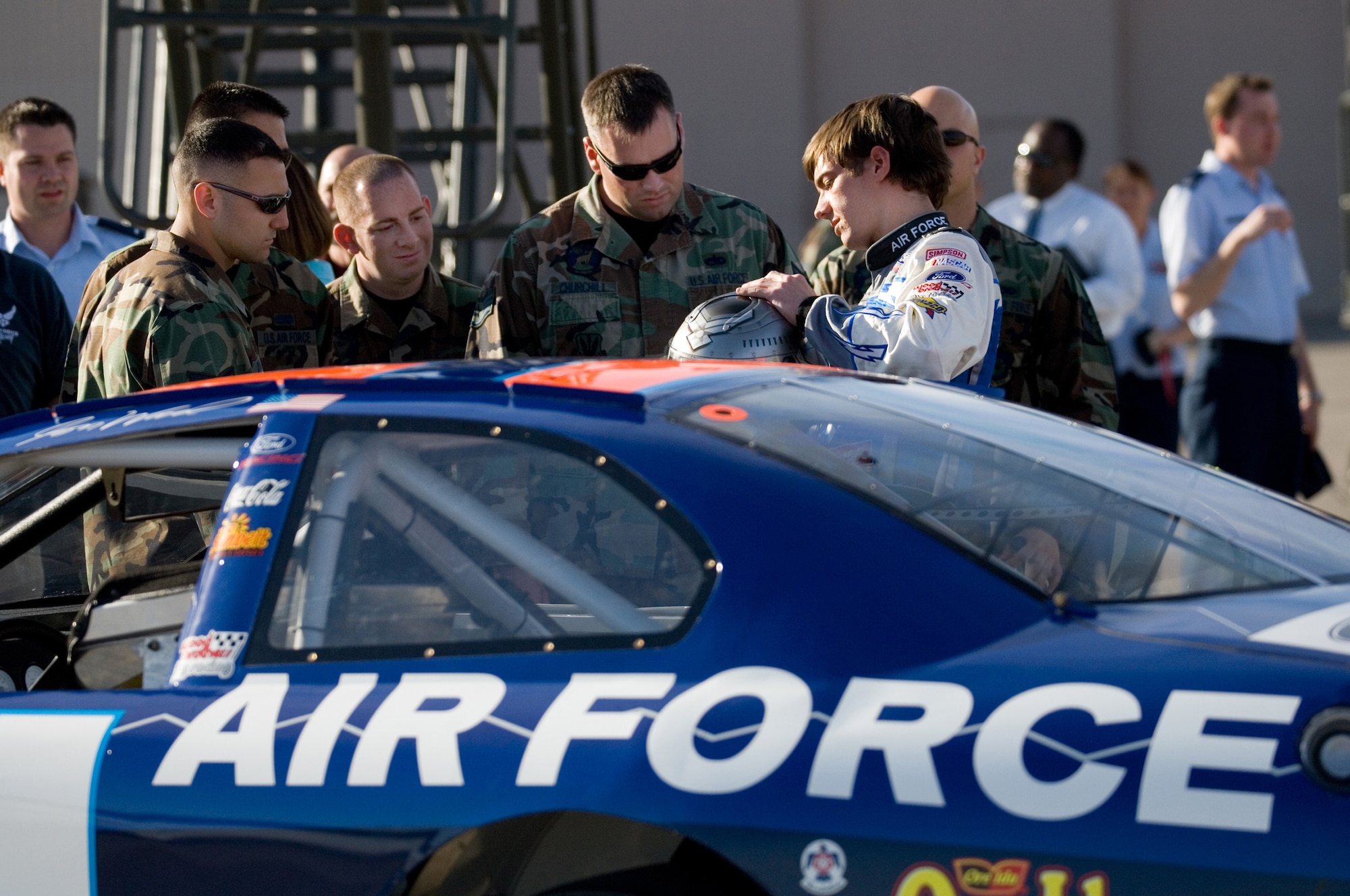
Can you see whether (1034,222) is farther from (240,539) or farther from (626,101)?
(240,539)

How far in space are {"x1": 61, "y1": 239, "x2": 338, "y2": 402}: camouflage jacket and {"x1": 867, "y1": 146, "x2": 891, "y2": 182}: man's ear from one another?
186cm

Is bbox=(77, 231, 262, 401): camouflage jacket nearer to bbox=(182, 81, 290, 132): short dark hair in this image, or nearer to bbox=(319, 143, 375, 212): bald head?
bbox=(182, 81, 290, 132): short dark hair

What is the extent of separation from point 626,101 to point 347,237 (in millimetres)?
1057

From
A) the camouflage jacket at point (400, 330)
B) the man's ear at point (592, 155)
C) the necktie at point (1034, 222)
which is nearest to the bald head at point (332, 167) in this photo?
the camouflage jacket at point (400, 330)

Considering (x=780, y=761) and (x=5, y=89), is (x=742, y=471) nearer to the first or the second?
(x=780, y=761)

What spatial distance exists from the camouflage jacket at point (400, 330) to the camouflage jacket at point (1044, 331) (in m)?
1.14

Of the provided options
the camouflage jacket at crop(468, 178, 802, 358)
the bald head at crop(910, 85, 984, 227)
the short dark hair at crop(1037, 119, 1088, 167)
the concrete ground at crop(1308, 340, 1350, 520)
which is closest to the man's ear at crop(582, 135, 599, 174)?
the camouflage jacket at crop(468, 178, 802, 358)

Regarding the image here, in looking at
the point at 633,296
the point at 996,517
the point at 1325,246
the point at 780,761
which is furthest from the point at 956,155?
the point at 1325,246

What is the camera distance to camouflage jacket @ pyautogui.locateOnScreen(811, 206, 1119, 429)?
4.11 m

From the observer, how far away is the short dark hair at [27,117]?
17.9 feet

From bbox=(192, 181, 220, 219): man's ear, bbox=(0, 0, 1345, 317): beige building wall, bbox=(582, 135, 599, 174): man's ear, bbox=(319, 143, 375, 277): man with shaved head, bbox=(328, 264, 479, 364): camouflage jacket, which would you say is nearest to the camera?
bbox=(192, 181, 220, 219): man's ear

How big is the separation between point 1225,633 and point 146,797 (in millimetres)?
1404

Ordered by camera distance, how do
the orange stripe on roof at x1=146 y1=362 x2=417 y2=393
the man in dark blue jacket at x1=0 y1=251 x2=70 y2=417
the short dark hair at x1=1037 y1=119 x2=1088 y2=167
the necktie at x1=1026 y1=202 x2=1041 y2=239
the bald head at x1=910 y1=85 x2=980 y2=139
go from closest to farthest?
the orange stripe on roof at x1=146 y1=362 x2=417 y2=393 → the bald head at x1=910 y1=85 x2=980 y2=139 → the man in dark blue jacket at x1=0 y1=251 x2=70 y2=417 → the necktie at x1=1026 y1=202 x2=1041 y2=239 → the short dark hair at x1=1037 y1=119 x2=1088 y2=167

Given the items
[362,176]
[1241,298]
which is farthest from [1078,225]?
[362,176]
